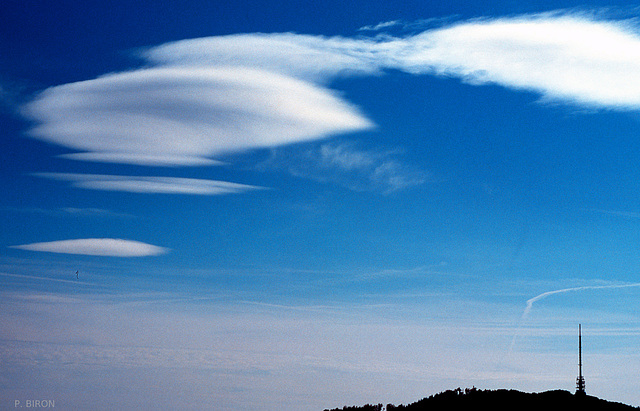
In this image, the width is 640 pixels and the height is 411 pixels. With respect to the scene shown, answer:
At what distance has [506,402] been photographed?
286 feet

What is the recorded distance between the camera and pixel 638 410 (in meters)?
88.9

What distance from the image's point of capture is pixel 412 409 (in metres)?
88.9

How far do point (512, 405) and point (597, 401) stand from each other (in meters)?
10.8

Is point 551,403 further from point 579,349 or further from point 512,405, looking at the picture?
point 579,349

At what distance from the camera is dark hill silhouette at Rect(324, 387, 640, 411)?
8631 cm

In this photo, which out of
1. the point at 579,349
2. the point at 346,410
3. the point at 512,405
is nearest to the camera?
the point at 512,405

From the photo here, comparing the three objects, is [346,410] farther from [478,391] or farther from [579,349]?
[579,349]

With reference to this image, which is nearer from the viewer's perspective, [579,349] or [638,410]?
[638,410]

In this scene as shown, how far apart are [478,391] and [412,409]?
8.18 m

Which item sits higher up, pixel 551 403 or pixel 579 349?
pixel 579 349

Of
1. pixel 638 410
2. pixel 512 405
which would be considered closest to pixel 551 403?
pixel 512 405

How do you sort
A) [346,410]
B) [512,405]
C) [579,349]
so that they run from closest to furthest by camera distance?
[512,405]
[346,410]
[579,349]

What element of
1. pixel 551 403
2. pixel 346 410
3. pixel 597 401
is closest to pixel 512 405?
pixel 551 403

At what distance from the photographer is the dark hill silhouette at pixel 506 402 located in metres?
86.3
